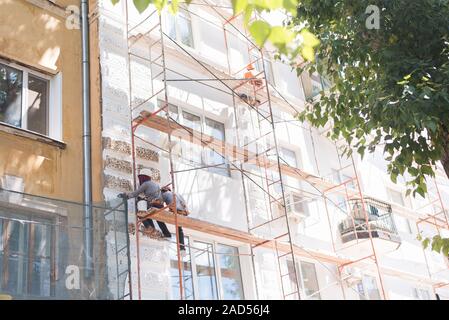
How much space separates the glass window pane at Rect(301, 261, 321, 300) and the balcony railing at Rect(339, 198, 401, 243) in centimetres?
132

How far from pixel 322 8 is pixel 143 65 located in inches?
153

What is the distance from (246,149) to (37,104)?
476 cm

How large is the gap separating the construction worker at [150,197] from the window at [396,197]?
10.2 m

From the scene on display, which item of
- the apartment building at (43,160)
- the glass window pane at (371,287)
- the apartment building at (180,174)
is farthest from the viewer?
the glass window pane at (371,287)

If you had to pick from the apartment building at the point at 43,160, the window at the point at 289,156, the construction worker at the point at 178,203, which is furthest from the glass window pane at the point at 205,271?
the window at the point at 289,156

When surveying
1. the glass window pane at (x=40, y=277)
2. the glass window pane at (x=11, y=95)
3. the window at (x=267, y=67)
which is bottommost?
the glass window pane at (x=40, y=277)

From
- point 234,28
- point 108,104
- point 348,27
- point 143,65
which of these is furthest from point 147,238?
point 234,28

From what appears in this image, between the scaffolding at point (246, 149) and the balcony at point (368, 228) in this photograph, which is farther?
the balcony at point (368, 228)

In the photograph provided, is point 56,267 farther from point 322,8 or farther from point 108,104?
point 322,8

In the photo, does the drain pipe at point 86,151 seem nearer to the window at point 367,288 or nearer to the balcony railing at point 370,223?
the balcony railing at point 370,223

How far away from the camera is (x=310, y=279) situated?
1456 cm

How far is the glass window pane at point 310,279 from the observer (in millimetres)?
14344

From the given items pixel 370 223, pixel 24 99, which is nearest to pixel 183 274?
pixel 24 99

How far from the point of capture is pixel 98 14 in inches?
477
